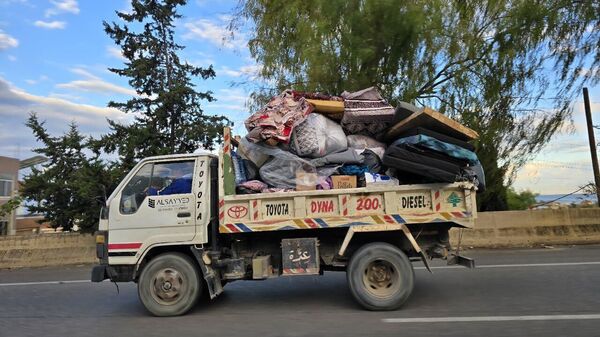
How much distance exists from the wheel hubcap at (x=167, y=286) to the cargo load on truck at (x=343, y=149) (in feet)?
4.56

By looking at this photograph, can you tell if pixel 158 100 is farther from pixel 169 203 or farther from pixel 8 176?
pixel 8 176

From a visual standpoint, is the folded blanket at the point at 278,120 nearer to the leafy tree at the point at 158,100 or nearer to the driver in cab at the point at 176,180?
the driver in cab at the point at 176,180

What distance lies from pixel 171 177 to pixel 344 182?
8.03ft

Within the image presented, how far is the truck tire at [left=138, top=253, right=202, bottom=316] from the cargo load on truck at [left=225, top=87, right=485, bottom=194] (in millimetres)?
1257

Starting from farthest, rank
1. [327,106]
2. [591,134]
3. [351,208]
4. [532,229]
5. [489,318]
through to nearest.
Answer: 1. [591,134]
2. [532,229]
3. [327,106]
4. [351,208]
5. [489,318]

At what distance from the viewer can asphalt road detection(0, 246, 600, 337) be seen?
17.6ft

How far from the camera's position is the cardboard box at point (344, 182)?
6.35 meters

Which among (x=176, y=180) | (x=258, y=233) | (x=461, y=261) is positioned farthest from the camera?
(x=176, y=180)

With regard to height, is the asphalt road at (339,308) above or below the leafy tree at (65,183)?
below

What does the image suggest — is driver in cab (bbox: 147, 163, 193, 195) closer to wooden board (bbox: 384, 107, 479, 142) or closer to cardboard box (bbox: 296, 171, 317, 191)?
cardboard box (bbox: 296, 171, 317, 191)

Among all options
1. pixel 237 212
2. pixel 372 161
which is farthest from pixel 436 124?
pixel 237 212

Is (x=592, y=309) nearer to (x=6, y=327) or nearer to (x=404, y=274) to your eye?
(x=404, y=274)

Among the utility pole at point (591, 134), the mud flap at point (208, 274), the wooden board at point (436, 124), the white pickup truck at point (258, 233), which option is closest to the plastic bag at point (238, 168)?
the white pickup truck at point (258, 233)

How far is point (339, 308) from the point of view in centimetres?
639
